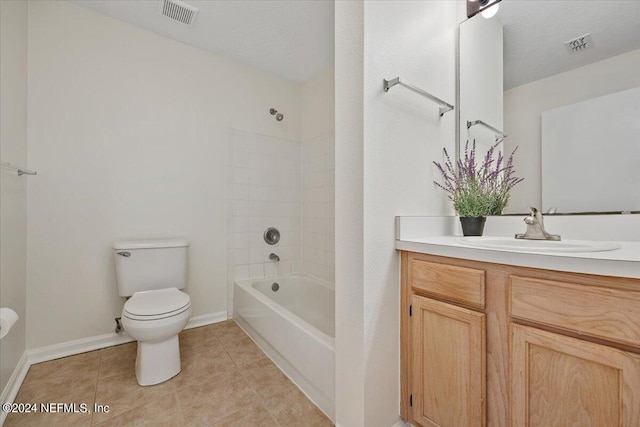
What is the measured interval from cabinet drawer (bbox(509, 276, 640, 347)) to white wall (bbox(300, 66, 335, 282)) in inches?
65.2

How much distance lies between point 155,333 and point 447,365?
4.74 ft

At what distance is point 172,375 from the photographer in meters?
1.54

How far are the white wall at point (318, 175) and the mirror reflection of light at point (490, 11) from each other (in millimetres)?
1289

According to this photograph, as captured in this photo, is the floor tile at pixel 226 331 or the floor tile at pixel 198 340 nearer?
the floor tile at pixel 198 340

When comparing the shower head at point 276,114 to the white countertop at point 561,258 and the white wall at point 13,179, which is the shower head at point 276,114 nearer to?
the white wall at point 13,179

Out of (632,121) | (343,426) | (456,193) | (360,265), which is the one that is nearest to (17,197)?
(360,265)

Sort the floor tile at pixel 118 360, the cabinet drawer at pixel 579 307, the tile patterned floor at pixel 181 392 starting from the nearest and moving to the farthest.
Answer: the cabinet drawer at pixel 579 307
the tile patterned floor at pixel 181 392
the floor tile at pixel 118 360

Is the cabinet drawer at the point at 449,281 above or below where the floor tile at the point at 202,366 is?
above

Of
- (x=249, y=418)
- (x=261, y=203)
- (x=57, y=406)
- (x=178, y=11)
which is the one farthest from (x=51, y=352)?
(x=178, y=11)

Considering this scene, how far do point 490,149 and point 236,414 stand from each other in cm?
183

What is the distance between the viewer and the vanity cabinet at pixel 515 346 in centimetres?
66

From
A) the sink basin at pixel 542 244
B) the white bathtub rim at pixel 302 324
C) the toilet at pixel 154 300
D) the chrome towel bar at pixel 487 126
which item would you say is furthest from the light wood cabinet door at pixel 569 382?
the toilet at pixel 154 300

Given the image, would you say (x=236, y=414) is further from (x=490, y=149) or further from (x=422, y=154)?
(x=490, y=149)

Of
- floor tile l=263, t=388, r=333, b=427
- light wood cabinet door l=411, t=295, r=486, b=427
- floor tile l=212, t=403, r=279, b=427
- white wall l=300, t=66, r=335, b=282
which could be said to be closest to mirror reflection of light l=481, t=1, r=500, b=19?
white wall l=300, t=66, r=335, b=282
